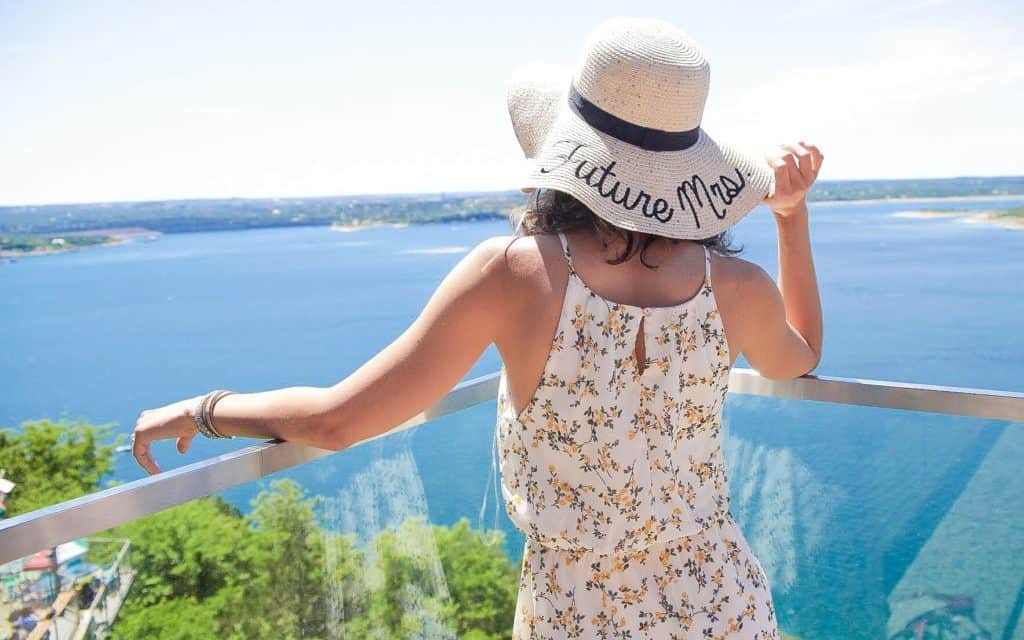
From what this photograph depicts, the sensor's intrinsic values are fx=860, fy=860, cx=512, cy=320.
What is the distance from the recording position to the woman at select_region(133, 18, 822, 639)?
1.08 m

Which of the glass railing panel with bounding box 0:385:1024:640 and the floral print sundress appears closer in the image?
the floral print sundress

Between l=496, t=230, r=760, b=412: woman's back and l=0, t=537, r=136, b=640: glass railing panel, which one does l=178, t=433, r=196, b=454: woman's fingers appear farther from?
l=496, t=230, r=760, b=412: woman's back

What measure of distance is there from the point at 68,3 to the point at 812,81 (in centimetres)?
5890

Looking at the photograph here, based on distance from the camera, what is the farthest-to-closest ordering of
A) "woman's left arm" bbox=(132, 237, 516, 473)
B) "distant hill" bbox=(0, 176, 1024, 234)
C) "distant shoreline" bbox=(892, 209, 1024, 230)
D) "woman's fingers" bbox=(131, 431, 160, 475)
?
1. "distant hill" bbox=(0, 176, 1024, 234)
2. "distant shoreline" bbox=(892, 209, 1024, 230)
3. "woman's fingers" bbox=(131, 431, 160, 475)
4. "woman's left arm" bbox=(132, 237, 516, 473)

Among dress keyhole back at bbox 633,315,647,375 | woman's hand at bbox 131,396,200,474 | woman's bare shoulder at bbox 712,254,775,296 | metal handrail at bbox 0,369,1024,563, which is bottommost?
metal handrail at bbox 0,369,1024,563

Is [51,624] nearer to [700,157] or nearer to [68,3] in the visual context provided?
[700,157]

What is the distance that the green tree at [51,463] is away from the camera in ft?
16.3

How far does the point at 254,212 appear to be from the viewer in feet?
268

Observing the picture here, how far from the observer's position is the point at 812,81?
69.4 m

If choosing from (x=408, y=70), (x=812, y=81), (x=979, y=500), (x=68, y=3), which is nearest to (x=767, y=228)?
(x=812, y=81)

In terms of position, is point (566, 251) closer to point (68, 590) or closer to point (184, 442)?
point (184, 442)

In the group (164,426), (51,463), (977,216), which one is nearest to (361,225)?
(977,216)

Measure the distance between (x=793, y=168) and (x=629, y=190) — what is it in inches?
15.2

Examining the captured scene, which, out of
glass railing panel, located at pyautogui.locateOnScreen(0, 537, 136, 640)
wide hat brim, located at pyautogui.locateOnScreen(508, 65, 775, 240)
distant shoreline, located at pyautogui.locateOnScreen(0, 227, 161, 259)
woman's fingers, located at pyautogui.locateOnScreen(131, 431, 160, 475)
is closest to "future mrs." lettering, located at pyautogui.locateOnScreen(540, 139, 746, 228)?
wide hat brim, located at pyautogui.locateOnScreen(508, 65, 775, 240)
